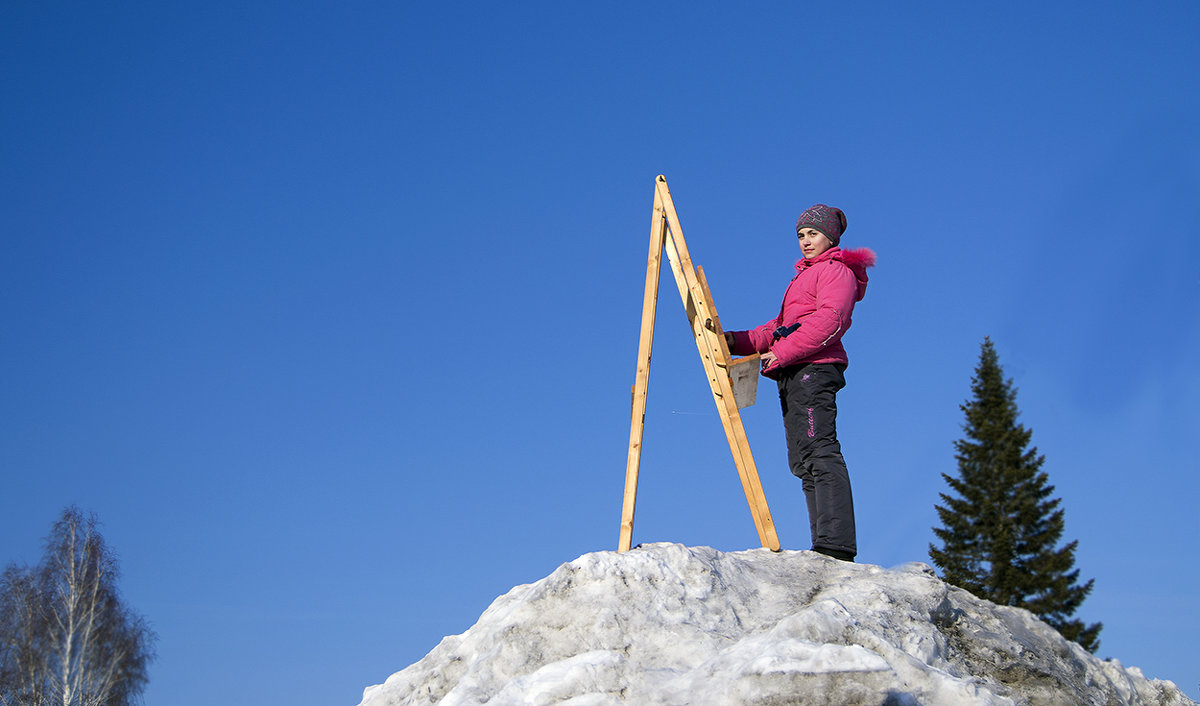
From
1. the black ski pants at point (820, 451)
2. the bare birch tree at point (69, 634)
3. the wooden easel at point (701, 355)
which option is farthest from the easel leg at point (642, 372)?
the bare birch tree at point (69, 634)

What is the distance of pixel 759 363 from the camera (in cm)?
715

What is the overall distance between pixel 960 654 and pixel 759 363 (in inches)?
95.2

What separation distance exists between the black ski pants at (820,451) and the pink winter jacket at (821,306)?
0.13 metres

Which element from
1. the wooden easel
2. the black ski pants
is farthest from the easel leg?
the black ski pants

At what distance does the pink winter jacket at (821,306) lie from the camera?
6.70 metres

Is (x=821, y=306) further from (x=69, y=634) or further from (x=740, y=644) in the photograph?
(x=69, y=634)

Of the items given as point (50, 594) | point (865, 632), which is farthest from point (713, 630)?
point (50, 594)

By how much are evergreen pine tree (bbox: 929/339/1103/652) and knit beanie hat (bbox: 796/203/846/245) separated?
23175 mm

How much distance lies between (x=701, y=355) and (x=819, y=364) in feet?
2.76

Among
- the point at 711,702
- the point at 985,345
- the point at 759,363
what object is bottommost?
the point at 711,702

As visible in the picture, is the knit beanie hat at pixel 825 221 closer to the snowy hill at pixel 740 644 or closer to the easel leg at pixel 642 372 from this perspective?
the easel leg at pixel 642 372

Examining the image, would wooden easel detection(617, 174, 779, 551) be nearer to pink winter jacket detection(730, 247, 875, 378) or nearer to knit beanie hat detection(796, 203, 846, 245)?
pink winter jacket detection(730, 247, 875, 378)

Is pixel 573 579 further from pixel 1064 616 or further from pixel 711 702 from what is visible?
pixel 1064 616

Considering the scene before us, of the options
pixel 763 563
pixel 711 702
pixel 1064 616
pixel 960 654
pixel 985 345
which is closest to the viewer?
pixel 711 702
